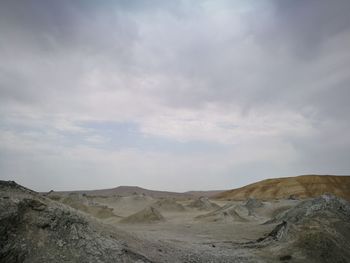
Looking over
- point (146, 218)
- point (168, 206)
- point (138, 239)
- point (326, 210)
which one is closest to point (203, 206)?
point (168, 206)

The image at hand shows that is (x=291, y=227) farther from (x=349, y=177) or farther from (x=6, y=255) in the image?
(x=349, y=177)

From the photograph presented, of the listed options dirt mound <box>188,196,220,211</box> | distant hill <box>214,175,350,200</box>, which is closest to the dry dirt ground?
dirt mound <box>188,196,220,211</box>

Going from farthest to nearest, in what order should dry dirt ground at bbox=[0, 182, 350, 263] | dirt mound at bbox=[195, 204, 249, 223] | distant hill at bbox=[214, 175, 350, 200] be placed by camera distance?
distant hill at bbox=[214, 175, 350, 200] → dirt mound at bbox=[195, 204, 249, 223] → dry dirt ground at bbox=[0, 182, 350, 263]

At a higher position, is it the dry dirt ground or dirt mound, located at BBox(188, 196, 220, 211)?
dirt mound, located at BBox(188, 196, 220, 211)

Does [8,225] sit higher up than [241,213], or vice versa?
[241,213]

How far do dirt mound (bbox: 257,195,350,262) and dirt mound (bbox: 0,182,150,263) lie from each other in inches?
199

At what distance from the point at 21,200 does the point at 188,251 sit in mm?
4355

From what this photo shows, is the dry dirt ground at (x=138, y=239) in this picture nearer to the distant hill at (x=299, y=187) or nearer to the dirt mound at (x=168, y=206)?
the dirt mound at (x=168, y=206)

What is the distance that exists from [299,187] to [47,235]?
58.3 meters

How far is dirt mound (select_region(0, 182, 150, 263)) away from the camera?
6.94m

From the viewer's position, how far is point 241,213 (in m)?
26.8

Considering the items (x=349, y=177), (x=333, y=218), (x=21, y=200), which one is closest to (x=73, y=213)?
(x=21, y=200)

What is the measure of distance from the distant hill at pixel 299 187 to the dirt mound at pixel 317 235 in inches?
1712

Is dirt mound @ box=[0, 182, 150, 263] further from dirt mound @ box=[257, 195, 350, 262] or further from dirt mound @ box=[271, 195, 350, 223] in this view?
dirt mound @ box=[271, 195, 350, 223]
